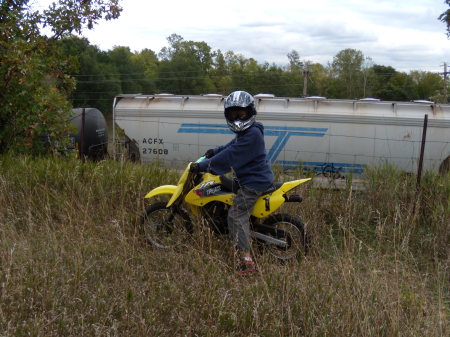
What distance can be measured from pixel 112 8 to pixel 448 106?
10214 millimetres

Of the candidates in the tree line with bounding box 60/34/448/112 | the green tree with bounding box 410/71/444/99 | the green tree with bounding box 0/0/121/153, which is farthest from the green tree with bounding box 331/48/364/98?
the green tree with bounding box 0/0/121/153

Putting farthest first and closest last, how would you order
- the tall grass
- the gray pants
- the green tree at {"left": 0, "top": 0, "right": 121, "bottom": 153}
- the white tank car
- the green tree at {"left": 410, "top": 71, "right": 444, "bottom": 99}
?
the green tree at {"left": 410, "top": 71, "right": 444, "bottom": 99}, the white tank car, the green tree at {"left": 0, "top": 0, "right": 121, "bottom": 153}, the gray pants, the tall grass

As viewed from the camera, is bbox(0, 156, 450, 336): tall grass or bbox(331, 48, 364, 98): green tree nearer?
bbox(0, 156, 450, 336): tall grass

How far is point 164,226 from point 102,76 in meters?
51.4

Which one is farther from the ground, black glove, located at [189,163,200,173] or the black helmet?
the black helmet

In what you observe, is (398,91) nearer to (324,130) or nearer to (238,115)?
(324,130)

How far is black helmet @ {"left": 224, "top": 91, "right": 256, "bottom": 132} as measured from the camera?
5.09 m

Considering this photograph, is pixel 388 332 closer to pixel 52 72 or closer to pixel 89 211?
pixel 89 211

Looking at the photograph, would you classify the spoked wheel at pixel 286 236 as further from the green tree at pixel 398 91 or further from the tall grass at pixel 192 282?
the green tree at pixel 398 91

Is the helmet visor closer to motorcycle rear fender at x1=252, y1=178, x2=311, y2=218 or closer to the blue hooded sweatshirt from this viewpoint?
the blue hooded sweatshirt

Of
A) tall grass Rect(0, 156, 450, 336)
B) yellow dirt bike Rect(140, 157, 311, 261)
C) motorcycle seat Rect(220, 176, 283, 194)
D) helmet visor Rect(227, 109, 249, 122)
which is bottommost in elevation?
tall grass Rect(0, 156, 450, 336)

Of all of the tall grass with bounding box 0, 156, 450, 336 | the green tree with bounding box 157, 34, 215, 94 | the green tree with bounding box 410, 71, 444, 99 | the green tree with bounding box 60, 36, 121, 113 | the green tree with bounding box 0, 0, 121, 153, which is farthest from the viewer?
the green tree with bounding box 410, 71, 444, 99

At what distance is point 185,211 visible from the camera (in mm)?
5613

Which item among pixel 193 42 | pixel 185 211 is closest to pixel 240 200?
pixel 185 211
